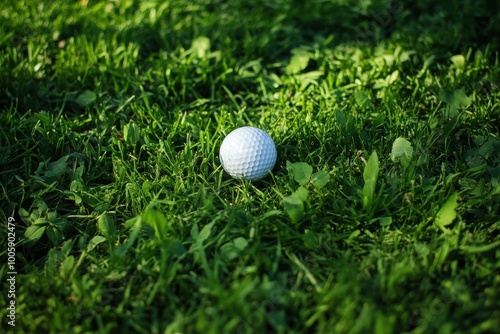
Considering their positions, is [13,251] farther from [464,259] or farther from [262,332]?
[464,259]

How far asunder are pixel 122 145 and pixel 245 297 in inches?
49.8

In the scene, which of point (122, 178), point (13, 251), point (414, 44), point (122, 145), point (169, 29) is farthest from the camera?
point (169, 29)

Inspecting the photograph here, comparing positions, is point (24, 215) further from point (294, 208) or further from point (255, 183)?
point (294, 208)

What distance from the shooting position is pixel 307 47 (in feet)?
11.5

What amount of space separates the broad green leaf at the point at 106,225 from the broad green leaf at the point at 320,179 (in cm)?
103

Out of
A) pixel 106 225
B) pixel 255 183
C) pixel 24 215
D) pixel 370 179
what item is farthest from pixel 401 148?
pixel 24 215

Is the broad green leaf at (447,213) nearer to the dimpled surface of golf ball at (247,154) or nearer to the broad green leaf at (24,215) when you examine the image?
the dimpled surface of golf ball at (247,154)

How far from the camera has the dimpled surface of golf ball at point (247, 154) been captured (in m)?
2.38

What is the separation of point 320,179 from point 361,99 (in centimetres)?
81

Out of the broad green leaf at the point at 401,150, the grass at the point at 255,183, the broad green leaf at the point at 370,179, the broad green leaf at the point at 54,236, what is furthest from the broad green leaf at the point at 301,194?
the broad green leaf at the point at 54,236

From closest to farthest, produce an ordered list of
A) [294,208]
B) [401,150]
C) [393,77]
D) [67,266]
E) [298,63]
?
1. [67,266]
2. [294,208]
3. [401,150]
4. [393,77]
5. [298,63]

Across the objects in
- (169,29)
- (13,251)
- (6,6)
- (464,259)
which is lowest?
(464,259)

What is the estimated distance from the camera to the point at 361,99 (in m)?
2.87

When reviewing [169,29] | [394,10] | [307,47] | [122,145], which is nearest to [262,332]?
[122,145]
